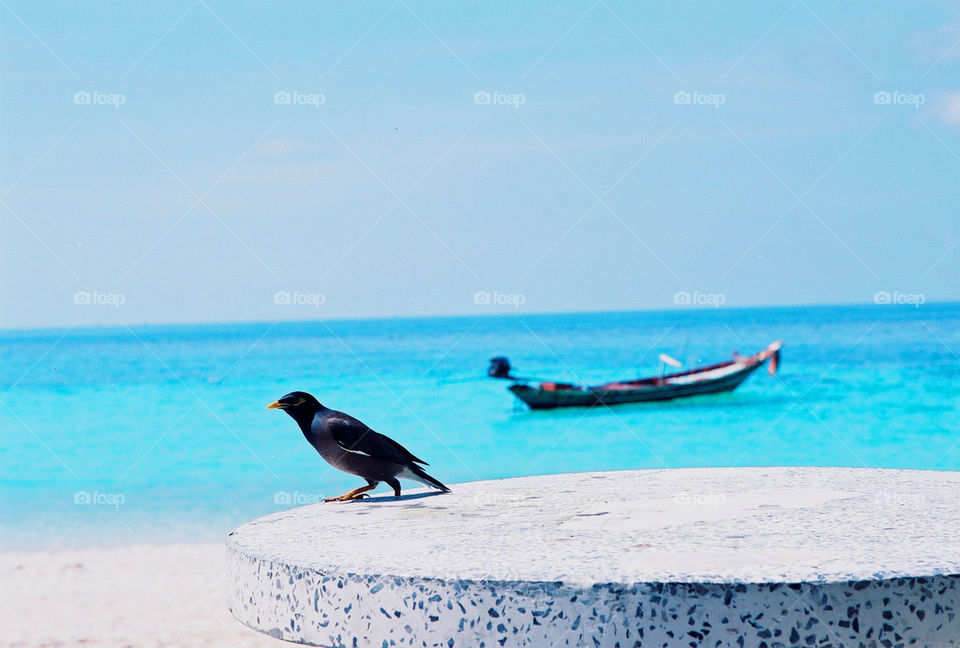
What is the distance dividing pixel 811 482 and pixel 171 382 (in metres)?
35.9

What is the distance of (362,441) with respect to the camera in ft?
8.61

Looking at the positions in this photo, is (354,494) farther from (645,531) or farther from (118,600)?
(118,600)

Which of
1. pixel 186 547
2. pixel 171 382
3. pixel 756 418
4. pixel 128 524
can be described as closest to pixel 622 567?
pixel 186 547

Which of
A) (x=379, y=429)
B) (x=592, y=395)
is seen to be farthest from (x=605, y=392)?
(x=379, y=429)

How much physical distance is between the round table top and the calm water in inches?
381

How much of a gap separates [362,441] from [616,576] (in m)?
1.23

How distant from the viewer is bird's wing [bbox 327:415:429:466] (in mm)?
2613

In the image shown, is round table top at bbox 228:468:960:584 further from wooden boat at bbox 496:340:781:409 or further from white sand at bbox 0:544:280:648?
wooden boat at bbox 496:340:781:409

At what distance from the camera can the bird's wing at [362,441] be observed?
2613mm

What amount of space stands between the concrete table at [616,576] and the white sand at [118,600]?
3.98m

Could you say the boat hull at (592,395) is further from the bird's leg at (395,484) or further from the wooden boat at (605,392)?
the bird's leg at (395,484)

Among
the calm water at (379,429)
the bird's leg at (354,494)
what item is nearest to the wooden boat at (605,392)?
the calm water at (379,429)

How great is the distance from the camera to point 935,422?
20.5 m

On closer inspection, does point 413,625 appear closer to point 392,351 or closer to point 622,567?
point 622,567
